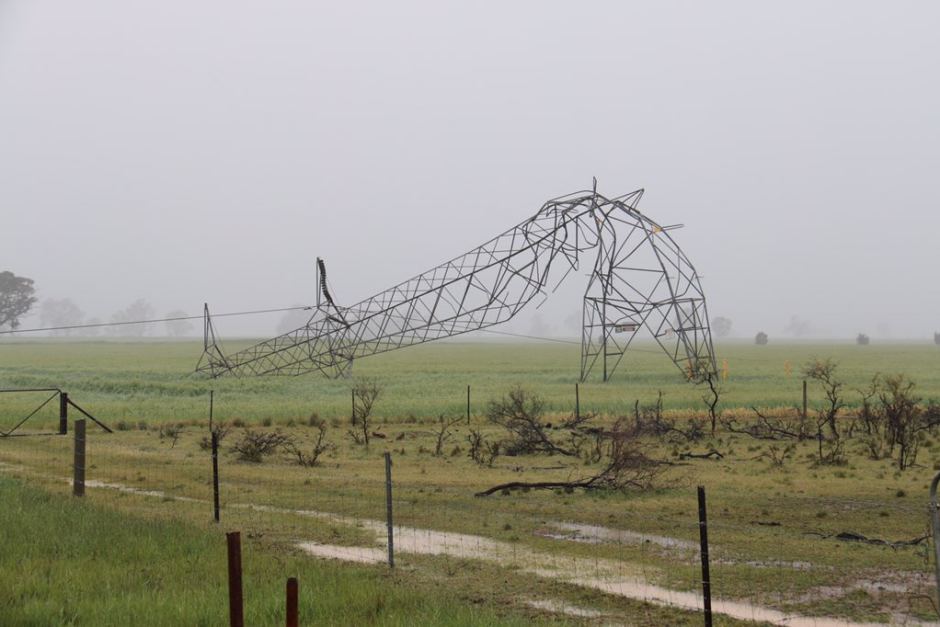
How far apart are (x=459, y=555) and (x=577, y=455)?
31.2 ft

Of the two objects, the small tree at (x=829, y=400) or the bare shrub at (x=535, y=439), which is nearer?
the bare shrub at (x=535, y=439)

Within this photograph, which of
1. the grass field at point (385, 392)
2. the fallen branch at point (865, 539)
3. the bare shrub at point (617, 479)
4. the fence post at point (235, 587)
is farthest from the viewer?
the grass field at point (385, 392)

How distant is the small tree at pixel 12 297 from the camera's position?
14088 centimetres

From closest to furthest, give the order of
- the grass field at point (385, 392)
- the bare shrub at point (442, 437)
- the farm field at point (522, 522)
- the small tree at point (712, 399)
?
the farm field at point (522, 522), the bare shrub at point (442, 437), the small tree at point (712, 399), the grass field at point (385, 392)

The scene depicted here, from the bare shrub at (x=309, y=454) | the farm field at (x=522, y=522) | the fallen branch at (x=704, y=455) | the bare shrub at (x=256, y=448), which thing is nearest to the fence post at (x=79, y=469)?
the farm field at (x=522, y=522)

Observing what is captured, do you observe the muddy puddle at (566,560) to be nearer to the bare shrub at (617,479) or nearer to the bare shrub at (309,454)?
the bare shrub at (617,479)

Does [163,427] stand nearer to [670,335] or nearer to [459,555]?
[459,555]

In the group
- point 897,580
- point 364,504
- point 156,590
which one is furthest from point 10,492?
point 897,580

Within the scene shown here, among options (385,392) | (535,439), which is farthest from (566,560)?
(385,392)

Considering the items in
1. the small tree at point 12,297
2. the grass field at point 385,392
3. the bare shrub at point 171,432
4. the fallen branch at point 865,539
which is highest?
the small tree at point 12,297

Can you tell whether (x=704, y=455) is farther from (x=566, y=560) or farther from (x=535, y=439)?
(x=566, y=560)

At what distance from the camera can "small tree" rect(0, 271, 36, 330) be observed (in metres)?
141

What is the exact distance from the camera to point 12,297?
14188 cm

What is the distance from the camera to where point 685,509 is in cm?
1327
